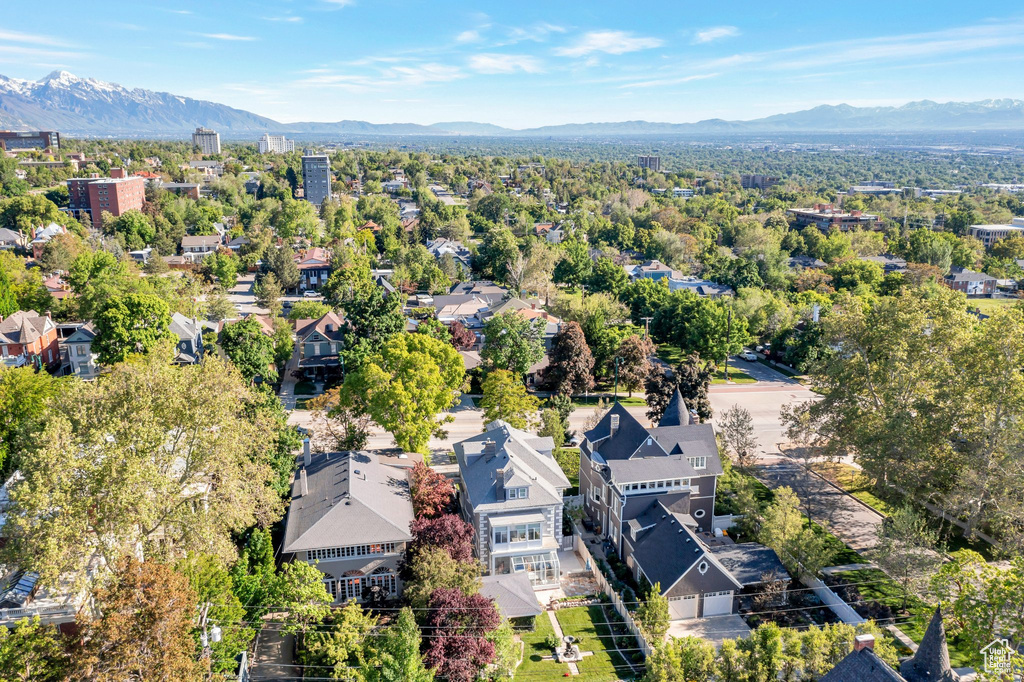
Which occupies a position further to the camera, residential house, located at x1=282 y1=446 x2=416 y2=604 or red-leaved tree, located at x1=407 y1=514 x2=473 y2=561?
residential house, located at x1=282 y1=446 x2=416 y2=604

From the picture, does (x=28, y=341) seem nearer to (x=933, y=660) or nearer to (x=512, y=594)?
(x=512, y=594)

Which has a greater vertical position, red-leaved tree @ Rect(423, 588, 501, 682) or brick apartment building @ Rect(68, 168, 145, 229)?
brick apartment building @ Rect(68, 168, 145, 229)

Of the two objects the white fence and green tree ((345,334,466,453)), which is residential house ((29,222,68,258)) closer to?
green tree ((345,334,466,453))

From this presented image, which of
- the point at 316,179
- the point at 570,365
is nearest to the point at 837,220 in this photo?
the point at 570,365

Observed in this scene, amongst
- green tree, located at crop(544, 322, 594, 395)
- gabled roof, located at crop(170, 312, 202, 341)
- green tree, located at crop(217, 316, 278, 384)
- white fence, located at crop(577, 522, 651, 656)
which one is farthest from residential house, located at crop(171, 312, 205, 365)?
white fence, located at crop(577, 522, 651, 656)

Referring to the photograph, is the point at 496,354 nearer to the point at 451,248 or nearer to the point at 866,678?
the point at 866,678

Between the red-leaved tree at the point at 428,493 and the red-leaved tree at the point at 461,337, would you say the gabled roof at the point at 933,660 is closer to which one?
the red-leaved tree at the point at 428,493

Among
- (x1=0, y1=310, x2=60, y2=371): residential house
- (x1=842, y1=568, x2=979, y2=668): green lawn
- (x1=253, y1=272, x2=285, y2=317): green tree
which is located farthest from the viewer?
(x1=253, y1=272, x2=285, y2=317): green tree
